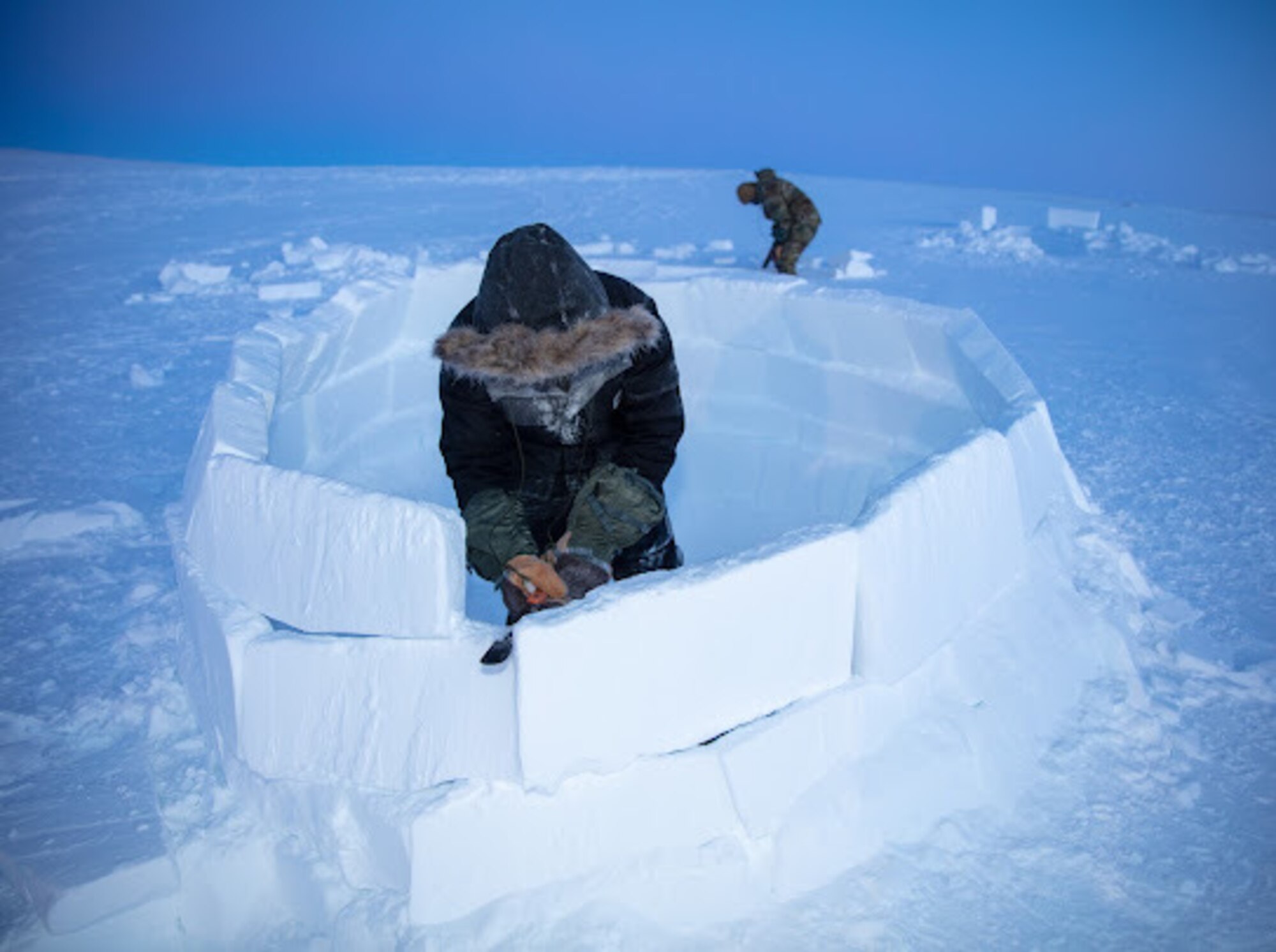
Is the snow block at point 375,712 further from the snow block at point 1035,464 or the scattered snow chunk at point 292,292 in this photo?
the scattered snow chunk at point 292,292

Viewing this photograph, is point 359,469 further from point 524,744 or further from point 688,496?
point 524,744

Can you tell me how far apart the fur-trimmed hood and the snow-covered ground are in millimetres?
849

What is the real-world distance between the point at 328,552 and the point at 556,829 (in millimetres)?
815

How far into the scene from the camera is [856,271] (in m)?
7.75

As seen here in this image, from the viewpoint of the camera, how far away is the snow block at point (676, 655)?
1.80 m

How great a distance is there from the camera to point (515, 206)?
12523 millimetres

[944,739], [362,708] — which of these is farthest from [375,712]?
[944,739]

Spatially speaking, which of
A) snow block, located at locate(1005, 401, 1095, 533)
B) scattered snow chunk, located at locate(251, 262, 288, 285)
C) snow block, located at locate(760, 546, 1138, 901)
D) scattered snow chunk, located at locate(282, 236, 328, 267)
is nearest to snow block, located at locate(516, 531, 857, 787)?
snow block, located at locate(760, 546, 1138, 901)

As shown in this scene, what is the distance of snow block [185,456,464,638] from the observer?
191 cm

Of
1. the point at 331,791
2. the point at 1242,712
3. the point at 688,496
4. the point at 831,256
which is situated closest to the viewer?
the point at 331,791

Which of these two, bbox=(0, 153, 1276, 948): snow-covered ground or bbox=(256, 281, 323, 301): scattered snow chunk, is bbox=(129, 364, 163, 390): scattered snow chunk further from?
bbox=(256, 281, 323, 301): scattered snow chunk

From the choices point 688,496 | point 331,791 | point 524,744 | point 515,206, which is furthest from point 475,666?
point 515,206

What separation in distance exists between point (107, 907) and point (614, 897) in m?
1.07

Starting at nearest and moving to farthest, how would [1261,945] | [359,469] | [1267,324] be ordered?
1. [1261,945]
2. [359,469]
3. [1267,324]
